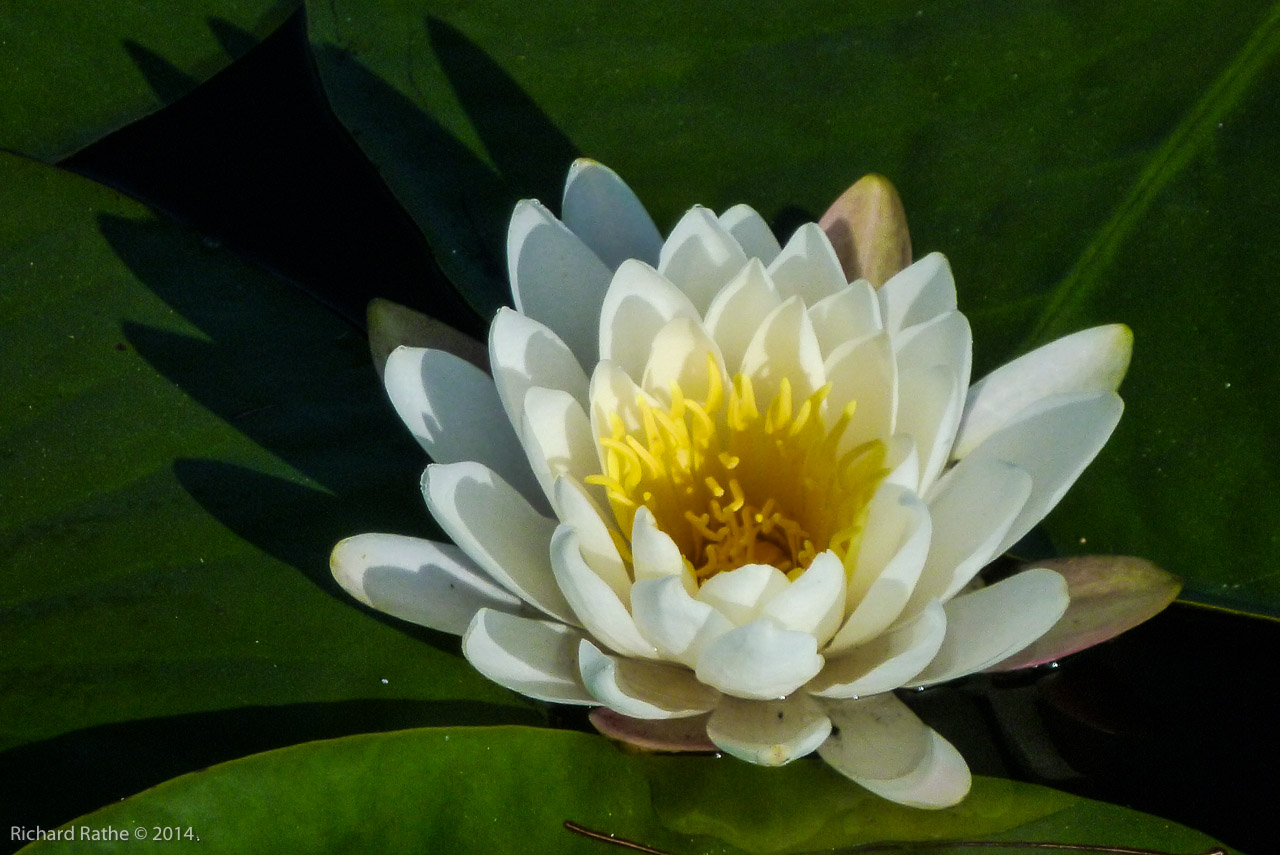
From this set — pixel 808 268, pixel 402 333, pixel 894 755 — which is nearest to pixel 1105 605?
pixel 894 755

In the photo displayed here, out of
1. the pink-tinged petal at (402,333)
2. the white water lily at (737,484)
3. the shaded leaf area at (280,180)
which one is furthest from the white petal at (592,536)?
the shaded leaf area at (280,180)

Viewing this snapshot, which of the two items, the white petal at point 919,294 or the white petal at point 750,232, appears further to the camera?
the white petal at point 750,232

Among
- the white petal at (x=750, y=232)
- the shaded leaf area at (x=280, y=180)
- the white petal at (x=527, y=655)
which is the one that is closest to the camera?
the white petal at (x=527, y=655)

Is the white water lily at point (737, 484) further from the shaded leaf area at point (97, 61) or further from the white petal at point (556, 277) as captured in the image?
the shaded leaf area at point (97, 61)

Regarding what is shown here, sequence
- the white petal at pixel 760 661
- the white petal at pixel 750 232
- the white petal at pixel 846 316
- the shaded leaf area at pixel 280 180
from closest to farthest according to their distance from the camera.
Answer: the white petal at pixel 760 661 < the white petal at pixel 846 316 < the white petal at pixel 750 232 < the shaded leaf area at pixel 280 180

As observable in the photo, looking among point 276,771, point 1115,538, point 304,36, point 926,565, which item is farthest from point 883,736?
point 304,36
